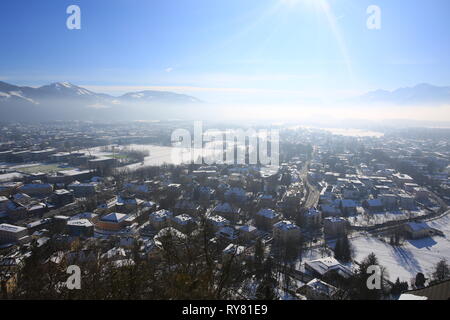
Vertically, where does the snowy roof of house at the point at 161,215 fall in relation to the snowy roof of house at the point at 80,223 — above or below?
above

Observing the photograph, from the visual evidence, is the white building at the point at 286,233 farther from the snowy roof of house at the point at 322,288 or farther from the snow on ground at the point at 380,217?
the snow on ground at the point at 380,217

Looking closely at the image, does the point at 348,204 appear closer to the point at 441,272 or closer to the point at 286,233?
the point at 286,233

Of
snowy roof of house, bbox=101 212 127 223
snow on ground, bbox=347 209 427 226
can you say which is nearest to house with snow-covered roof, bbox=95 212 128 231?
snowy roof of house, bbox=101 212 127 223

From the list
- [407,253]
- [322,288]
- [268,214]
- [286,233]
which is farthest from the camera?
[268,214]

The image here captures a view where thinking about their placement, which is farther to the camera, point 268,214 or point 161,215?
point 268,214

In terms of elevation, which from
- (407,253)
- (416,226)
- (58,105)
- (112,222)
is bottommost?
(407,253)

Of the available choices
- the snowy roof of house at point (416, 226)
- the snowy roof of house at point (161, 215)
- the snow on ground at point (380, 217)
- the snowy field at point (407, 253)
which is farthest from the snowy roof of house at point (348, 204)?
the snowy roof of house at point (161, 215)

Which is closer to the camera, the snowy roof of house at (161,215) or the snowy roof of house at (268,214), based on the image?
the snowy roof of house at (161,215)

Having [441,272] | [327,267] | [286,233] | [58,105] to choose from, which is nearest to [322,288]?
[327,267]
